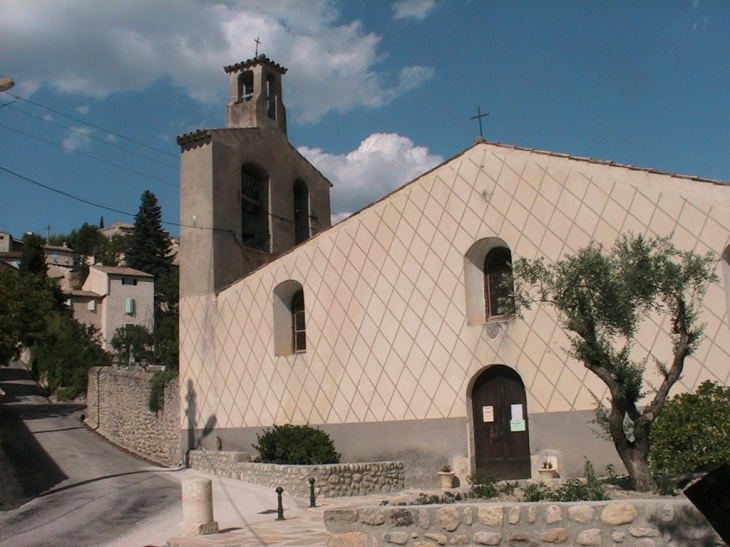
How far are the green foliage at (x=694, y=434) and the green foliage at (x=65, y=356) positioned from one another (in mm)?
36630

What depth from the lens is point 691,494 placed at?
284 cm

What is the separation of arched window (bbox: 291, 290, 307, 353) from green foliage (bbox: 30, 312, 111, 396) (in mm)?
25989

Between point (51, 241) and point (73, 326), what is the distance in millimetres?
58808

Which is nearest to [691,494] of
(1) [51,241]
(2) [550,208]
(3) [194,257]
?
(2) [550,208]

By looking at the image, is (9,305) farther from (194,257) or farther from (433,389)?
(433,389)

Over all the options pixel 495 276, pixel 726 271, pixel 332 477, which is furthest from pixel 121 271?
pixel 726 271

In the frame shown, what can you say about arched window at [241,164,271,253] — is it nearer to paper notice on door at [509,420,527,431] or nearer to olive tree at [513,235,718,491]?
paper notice on door at [509,420,527,431]

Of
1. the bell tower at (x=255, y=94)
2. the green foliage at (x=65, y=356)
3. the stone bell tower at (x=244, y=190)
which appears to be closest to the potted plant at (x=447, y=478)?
the stone bell tower at (x=244, y=190)

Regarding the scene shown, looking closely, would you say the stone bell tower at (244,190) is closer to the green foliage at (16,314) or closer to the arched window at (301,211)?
the arched window at (301,211)

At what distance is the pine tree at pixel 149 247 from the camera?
60.3 metres

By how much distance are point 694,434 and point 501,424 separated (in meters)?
5.63

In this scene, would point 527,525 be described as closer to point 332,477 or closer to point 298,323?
point 332,477

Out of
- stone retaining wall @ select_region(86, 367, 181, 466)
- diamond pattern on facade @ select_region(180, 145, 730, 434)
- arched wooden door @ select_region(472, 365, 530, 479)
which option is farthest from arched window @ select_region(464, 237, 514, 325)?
stone retaining wall @ select_region(86, 367, 181, 466)

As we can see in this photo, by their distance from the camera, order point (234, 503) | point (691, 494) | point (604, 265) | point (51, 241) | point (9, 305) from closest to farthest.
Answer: point (691, 494), point (604, 265), point (234, 503), point (9, 305), point (51, 241)
